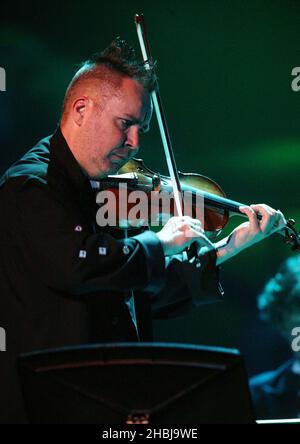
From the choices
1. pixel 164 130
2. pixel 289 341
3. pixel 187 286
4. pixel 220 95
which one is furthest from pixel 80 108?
pixel 289 341

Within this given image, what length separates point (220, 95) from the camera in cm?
271

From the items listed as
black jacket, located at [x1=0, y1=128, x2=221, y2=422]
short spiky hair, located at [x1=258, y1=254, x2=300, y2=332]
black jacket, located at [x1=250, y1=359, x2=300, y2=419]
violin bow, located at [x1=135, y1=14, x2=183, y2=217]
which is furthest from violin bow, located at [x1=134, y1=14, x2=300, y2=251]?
black jacket, located at [x1=250, y1=359, x2=300, y2=419]

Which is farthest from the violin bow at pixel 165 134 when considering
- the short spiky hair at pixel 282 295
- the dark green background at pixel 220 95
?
the short spiky hair at pixel 282 295

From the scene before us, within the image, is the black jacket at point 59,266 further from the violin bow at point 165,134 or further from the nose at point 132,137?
the violin bow at point 165,134

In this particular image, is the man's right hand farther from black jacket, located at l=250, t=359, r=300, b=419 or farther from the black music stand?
black jacket, located at l=250, t=359, r=300, b=419

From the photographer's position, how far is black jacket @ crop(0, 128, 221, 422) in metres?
1.36

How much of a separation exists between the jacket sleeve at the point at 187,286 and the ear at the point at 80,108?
0.46 metres

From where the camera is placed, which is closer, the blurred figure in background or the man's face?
the man's face

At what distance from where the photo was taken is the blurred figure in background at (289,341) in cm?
276

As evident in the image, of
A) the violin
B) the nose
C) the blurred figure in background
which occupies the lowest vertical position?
the blurred figure in background

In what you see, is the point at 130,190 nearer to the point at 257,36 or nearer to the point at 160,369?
the point at 160,369

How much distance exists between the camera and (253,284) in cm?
281

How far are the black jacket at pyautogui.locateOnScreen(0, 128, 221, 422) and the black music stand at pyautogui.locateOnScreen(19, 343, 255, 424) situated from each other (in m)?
0.37

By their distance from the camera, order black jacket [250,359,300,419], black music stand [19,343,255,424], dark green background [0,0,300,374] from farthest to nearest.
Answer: black jacket [250,359,300,419]
dark green background [0,0,300,374]
black music stand [19,343,255,424]
